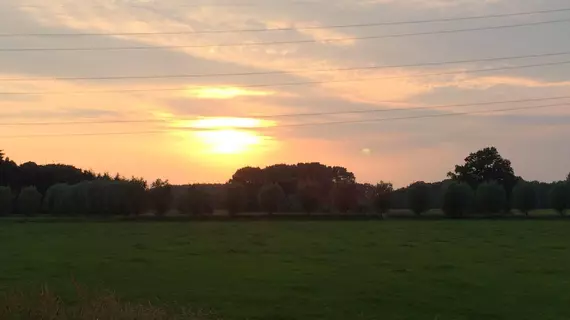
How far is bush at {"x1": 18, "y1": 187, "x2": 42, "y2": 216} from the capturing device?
8344 cm

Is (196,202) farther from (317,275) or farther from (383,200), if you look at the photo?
(317,275)

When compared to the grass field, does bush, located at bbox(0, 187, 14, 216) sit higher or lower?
higher

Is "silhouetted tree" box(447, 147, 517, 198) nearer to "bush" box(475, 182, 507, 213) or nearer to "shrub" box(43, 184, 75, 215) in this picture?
"bush" box(475, 182, 507, 213)

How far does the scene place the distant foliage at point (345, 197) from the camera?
9081 cm

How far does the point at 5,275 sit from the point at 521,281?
57.9 feet

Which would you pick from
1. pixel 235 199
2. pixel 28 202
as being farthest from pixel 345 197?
pixel 28 202

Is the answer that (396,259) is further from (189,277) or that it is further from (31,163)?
(31,163)

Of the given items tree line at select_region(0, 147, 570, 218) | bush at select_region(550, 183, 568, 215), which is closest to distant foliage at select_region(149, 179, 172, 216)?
tree line at select_region(0, 147, 570, 218)

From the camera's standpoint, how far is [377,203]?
88.7 meters

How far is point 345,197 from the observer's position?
298 ft

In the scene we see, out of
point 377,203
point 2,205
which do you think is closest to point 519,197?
point 377,203

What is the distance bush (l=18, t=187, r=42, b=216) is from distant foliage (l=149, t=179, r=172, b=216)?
46.1 feet

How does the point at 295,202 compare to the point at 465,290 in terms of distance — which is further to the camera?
the point at 295,202

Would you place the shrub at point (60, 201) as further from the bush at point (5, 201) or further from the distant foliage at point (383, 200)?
the distant foliage at point (383, 200)
